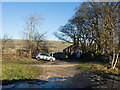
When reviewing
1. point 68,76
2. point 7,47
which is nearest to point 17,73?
point 68,76

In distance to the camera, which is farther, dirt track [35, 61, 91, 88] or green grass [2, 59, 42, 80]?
green grass [2, 59, 42, 80]

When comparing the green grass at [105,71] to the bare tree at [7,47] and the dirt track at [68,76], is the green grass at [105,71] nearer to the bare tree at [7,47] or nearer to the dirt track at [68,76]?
the dirt track at [68,76]

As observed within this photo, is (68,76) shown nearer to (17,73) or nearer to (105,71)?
(17,73)

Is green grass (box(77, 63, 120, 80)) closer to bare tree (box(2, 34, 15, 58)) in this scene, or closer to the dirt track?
the dirt track

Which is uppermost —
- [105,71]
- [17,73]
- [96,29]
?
[96,29]

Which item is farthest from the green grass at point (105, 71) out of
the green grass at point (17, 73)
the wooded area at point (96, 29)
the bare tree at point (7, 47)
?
the bare tree at point (7, 47)

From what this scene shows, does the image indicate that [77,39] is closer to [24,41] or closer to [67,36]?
[67,36]

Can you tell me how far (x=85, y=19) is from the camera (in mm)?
26516

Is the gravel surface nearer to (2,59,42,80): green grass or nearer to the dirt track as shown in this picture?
the dirt track

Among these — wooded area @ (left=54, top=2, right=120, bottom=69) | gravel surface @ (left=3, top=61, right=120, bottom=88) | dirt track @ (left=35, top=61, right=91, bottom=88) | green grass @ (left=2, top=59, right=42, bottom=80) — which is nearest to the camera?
gravel surface @ (left=3, top=61, right=120, bottom=88)

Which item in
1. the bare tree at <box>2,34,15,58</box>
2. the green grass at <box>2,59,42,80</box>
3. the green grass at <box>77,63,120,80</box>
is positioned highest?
the bare tree at <box>2,34,15,58</box>

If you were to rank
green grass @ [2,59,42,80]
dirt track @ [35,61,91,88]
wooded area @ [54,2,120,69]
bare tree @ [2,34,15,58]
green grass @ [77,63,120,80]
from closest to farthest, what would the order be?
1. dirt track @ [35,61,91,88]
2. green grass @ [2,59,42,80]
3. green grass @ [77,63,120,80]
4. wooded area @ [54,2,120,69]
5. bare tree @ [2,34,15,58]

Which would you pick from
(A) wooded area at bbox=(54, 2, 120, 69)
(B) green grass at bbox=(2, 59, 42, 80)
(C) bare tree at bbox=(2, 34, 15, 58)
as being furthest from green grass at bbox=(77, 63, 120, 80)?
(C) bare tree at bbox=(2, 34, 15, 58)

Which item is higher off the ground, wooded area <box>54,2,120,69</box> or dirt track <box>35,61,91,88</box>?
wooded area <box>54,2,120,69</box>
